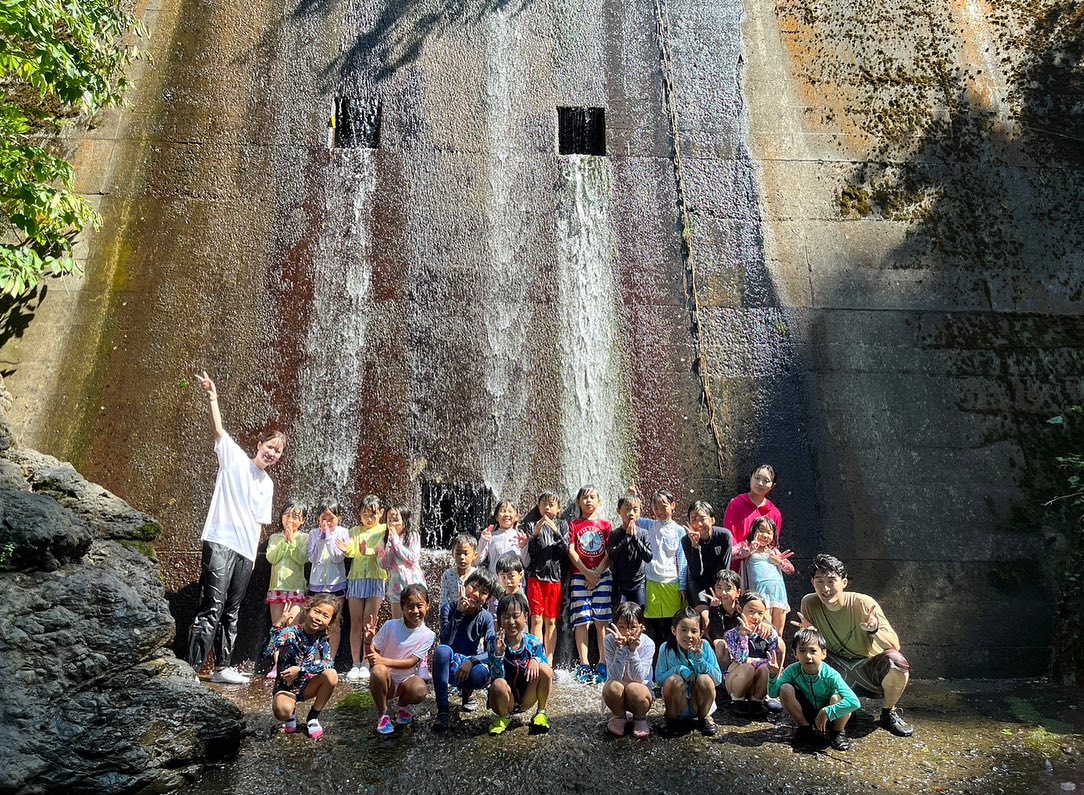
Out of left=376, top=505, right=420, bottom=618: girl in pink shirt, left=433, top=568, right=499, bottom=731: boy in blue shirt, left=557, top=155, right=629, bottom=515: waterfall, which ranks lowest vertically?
left=433, top=568, right=499, bottom=731: boy in blue shirt

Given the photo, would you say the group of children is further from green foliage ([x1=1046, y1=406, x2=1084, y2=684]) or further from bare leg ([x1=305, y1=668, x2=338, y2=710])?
green foliage ([x1=1046, y1=406, x2=1084, y2=684])

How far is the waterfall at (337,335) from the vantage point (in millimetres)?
7039

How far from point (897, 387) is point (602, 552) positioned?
3422mm

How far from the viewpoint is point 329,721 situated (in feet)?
16.2

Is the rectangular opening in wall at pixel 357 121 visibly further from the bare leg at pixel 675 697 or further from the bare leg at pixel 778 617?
the bare leg at pixel 675 697

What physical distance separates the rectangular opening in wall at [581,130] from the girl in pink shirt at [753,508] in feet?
13.2

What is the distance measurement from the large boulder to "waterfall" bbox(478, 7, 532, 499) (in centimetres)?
308

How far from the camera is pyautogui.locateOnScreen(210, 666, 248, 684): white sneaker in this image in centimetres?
586

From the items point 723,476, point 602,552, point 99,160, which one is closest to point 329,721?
point 602,552

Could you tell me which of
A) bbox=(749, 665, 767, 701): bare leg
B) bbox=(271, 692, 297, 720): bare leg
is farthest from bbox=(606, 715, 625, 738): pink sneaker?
bbox=(271, 692, 297, 720): bare leg

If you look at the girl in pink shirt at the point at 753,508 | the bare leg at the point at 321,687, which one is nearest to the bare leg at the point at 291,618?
the bare leg at the point at 321,687

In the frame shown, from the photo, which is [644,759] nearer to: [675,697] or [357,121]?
[675,697]

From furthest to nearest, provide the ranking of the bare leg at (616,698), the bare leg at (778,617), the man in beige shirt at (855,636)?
the bare leg at (778,617) < the man in beige shirt at (855,636) < the bare leg at (616,698)

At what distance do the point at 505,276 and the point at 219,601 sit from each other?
375 cm
